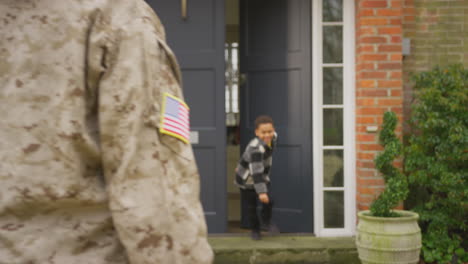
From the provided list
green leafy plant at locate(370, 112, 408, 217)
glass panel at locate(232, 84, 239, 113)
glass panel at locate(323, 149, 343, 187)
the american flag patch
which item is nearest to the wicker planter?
green leafy plant at locate(370, 112, 408, 217)

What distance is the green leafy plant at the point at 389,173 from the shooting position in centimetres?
438

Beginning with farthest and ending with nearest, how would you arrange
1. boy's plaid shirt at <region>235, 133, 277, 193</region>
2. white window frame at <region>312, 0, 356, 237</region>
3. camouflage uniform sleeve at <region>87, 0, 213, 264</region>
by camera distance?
white window frame at <region>312, 0, 356, 237</region> < boy's plaid shirt at <region>235, 133, 277, 193</region> < camouflage uniform sleeve at <region>87, 0, 213, 264</region>

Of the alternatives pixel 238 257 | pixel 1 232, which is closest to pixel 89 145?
pixel 1 232

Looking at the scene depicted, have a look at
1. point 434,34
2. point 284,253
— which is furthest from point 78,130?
point 434,34

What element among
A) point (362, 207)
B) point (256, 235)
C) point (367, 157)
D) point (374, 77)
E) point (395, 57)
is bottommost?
point (256, 235)

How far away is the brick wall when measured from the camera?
521cm

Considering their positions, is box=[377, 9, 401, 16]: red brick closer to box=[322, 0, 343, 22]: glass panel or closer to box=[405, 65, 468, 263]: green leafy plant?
box=[322, 0, 343, 22]: glass panel

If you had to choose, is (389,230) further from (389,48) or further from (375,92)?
(389,48)

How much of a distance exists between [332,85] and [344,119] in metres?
0.35

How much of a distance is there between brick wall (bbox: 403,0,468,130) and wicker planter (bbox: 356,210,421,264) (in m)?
1.35

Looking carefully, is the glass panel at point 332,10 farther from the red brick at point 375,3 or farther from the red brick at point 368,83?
the red brick at point 368,83

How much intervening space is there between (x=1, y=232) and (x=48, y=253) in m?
0.10

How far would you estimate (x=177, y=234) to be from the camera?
3.34 ft

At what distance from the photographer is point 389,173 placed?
471 centimetres
